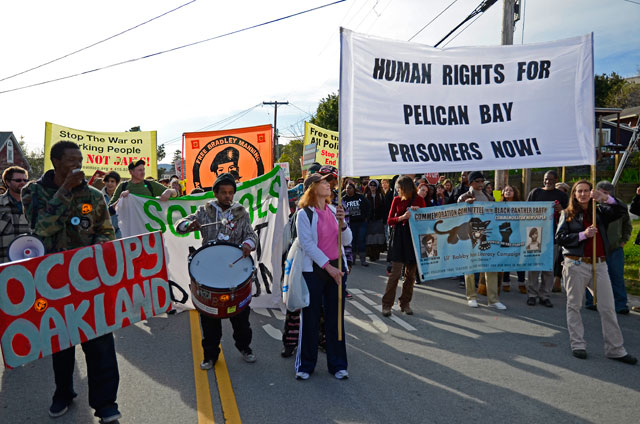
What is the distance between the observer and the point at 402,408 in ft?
12.5

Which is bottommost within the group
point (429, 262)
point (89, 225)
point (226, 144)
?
point (429, 262)

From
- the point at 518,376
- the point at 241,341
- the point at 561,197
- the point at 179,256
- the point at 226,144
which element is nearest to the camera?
the point at 518,376

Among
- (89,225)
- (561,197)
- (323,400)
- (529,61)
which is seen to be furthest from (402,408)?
(561,197)

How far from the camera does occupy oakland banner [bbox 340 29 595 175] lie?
4.97 m

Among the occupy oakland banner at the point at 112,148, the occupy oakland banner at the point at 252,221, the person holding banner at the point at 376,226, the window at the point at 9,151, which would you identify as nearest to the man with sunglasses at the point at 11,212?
the occupy oakland banner at the point at 252,221

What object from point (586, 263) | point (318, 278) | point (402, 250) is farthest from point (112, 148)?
point (586, 263)

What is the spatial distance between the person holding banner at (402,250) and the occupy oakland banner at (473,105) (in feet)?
5.99

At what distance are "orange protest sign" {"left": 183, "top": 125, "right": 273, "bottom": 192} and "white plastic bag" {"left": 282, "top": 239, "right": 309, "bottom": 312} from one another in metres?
5.08

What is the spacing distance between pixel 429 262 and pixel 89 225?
5.01 meters

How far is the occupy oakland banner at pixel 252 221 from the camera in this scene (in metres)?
6.76

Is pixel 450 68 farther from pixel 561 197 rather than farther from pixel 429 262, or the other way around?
pixel 561 197

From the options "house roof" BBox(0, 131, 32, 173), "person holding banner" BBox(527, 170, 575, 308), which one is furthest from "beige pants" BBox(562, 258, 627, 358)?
"house roof" BBox(0, 131, 32, 173)

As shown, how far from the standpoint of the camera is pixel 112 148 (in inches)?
492

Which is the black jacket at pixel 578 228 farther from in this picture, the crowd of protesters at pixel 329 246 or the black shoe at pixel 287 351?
the black shoe at pixel 287 351
